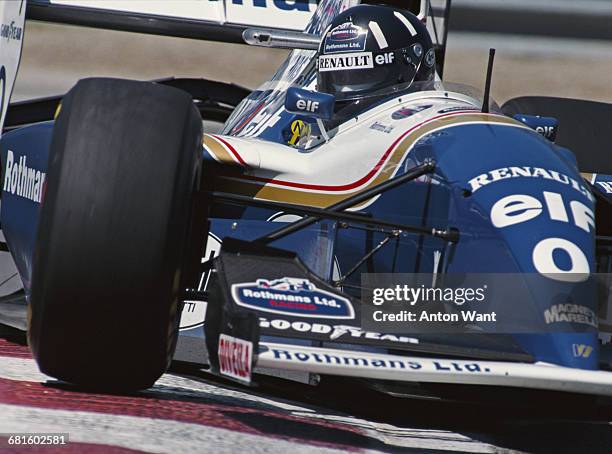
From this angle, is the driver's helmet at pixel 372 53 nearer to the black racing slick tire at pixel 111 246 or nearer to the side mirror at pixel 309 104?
the side mirror at pixel 309 104

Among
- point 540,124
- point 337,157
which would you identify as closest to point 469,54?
point 540,124

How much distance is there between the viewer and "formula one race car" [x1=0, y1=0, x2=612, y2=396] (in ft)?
11.0

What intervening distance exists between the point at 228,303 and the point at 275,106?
8.04ft

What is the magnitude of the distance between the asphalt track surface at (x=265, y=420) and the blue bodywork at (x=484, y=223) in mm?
360

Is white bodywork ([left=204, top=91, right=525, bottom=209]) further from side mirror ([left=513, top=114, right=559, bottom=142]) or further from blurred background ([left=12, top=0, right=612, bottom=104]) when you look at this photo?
blurred background ([left=12, top=0, right=612, bottom=104])

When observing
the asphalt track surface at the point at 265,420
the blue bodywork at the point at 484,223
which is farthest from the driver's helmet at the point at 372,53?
the asphalt track surface at the point at 265,420

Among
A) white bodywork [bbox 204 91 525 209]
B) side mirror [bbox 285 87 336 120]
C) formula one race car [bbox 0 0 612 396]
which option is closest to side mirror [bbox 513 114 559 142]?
formula one race car [bbox 0 0 612 396]

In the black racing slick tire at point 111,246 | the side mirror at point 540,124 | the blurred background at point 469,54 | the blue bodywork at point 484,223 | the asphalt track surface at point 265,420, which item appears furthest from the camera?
the blurred background at point 469,54

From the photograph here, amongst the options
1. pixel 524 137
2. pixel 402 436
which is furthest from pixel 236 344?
pixel 524 137

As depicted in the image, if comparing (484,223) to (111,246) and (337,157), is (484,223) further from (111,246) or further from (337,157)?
(111,246)

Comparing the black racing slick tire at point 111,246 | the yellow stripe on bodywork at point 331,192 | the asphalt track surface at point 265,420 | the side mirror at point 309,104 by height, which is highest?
the side mirror at point 309,104

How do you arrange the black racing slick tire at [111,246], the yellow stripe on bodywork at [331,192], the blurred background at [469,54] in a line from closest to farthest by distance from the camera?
the black racing slick tire at [111,246]
the yellow stripe on bodywork at [331,192]
the blurred background at [469,54]

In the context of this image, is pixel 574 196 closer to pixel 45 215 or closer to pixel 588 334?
pixel 588 334

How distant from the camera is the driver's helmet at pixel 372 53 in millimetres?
4965
